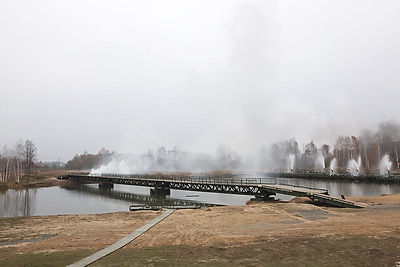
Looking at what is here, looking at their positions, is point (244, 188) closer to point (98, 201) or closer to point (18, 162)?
point (98, 201)

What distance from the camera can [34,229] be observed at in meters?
19.8

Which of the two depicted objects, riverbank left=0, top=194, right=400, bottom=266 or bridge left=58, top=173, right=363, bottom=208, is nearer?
riverbank left=0, top=194, right=400, bottom=266

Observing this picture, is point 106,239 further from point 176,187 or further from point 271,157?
point 271,157

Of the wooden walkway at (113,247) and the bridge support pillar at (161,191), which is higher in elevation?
the wooden walkway at (113,247)

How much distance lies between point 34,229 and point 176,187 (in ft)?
104

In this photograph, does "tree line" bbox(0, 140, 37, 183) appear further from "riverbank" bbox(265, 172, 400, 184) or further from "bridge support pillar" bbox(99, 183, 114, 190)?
"riverbank" bbox(265, 172, 400, 184)

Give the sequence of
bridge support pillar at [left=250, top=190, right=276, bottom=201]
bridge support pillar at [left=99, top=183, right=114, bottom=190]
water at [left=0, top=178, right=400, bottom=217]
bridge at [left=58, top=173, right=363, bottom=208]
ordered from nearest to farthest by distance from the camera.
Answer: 1. bridge at [left=58, top=173, right=363, bottom=208]
2. bridge support pillar at [left=250, top=190, right=276, bottom=201]
3. water at [left=0, top=178, right=400, bottom=217]
4. bridge support pillar at [left=99, top=183, right=114, bottom=190]

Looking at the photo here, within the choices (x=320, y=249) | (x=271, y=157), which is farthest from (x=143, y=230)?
→ (x=271, y=157)

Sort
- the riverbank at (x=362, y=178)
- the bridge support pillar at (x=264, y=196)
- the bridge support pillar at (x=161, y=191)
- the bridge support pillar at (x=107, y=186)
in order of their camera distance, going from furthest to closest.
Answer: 1. the bridge support pillar at (x=107, y=186)
2. the riverbank at (x=362, y=178)
3. the bridge support pillar at (x=161, y=191)
4. the bridge support pillar at (x=264, y=196)

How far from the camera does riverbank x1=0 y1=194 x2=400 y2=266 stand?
37.1ft

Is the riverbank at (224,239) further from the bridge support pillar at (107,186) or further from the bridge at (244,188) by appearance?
the bridge support pillar at (107,186)

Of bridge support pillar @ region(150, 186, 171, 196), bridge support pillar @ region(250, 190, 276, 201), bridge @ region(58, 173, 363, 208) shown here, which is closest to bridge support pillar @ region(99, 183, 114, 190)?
bridge @ region(58, 173, 363, 208)

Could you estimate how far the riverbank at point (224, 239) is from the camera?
1131cm

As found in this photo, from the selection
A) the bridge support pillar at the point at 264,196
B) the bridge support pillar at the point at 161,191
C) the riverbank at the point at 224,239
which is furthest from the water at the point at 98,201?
the riverbank at the point at 224,239
